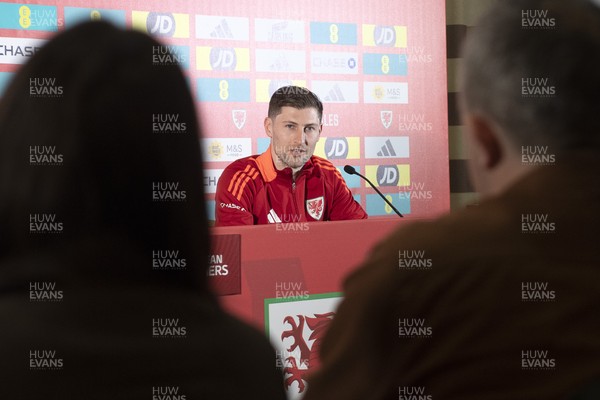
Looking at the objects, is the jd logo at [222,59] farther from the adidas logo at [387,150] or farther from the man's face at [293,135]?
the adidas logo at [387,150]

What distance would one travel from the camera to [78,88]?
728 millimetres

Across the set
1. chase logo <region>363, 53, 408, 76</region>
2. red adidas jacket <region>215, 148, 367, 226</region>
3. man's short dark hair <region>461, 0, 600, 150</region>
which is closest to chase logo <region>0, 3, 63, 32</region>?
red adidas jacket <region>215, 148, 367, 226</region>

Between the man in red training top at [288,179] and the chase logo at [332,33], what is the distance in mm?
276

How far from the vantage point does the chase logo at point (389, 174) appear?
3572 mm

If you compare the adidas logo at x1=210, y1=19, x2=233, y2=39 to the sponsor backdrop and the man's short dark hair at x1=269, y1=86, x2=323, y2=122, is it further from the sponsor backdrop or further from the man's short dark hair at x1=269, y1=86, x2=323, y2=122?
the man's short dark hair at x1=269, y1=86, x2=323, y2=122

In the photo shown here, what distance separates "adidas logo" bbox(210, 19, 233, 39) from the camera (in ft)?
10.3

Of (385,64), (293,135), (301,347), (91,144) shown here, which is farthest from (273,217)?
(91,144)

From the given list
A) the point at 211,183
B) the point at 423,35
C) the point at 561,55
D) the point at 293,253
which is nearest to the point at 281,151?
the point at 211,183

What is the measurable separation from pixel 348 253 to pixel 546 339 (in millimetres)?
2309

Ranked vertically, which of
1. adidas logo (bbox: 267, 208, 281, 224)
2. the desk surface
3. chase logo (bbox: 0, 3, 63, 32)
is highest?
chase logo (bbox: 0, 3, 63, 32)

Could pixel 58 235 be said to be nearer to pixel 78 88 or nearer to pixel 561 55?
pixel 78 88

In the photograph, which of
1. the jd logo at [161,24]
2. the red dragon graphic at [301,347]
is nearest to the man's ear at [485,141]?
the red dragon graphic at [301,347]

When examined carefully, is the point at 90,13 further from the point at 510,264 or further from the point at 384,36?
the point at 510,264

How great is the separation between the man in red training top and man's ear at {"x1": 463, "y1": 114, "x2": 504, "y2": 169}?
237 centimetres
